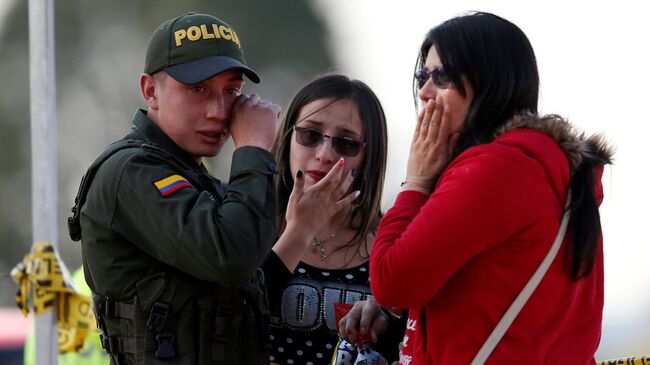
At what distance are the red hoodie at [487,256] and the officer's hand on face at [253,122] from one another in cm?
51

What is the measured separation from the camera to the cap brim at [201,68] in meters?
3.12

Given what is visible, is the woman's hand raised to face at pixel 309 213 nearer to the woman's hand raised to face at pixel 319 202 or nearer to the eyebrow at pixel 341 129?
the woman's hand raised to face at pixel 319 202

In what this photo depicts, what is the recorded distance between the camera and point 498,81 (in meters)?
2.81

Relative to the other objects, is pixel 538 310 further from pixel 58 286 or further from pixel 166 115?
pixel 58 286

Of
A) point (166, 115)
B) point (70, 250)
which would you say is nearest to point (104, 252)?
point (166, 115)

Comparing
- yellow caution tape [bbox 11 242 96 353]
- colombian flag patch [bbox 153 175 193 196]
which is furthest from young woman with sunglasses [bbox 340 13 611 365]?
yellow caution tape [bbox 11 242 96 353]

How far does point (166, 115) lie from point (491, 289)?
1.12 meters

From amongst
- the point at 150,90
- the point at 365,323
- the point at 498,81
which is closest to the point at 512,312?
the point at 498,81

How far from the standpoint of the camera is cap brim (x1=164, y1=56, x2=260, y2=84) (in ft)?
10.2

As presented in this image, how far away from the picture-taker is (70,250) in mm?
18125

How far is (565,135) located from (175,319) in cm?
117

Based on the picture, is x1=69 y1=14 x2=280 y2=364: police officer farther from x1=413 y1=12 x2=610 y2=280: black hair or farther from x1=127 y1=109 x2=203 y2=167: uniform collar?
x1=413 y1=12 x2=610 y2=280: black hair

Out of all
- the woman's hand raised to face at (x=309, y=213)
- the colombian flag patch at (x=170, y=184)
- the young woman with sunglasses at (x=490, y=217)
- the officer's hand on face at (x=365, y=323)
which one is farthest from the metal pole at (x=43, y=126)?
the young woman with sunglasses at (x=490, y=217)

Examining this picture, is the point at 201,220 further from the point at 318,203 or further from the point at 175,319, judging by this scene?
the point at 318,203
